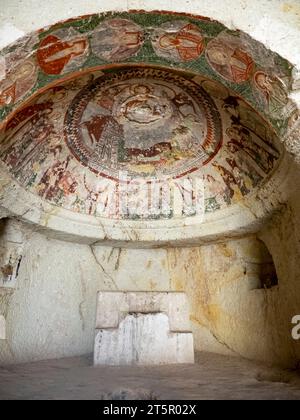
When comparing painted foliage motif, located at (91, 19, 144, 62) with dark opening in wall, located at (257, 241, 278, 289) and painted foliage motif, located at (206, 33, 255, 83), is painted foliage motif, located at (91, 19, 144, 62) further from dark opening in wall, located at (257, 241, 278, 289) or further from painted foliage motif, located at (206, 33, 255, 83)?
dark opening in wall, located at (257, 241, 278, 289)

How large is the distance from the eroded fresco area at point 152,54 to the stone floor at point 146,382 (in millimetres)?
2337

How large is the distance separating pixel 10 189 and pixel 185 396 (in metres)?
3.24

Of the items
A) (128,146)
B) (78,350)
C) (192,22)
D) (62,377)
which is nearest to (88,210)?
(128,146)

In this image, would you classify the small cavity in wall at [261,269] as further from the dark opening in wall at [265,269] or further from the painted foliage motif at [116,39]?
the painted foliage motif at [116,39]

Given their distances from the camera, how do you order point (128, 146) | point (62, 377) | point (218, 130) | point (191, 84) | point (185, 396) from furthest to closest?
point (128, 146) < point (218, 130) < point (191, 84) < point (62, 377) < point (185, 396)

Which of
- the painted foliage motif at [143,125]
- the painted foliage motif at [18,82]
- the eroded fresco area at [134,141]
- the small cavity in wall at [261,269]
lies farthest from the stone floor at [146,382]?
the painted foliage motif at [143,125]

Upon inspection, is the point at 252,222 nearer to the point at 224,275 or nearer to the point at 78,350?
the point at 224,275

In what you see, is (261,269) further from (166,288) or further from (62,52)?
(62,52)

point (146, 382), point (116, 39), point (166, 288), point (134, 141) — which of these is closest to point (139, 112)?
point (134, 141)

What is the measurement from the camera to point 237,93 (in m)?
3.83

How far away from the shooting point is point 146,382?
3.27 metres

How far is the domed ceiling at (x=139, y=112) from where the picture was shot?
11.1 ft

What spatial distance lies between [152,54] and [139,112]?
1.38 meters

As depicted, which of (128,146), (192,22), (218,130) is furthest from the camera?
(128,146)
